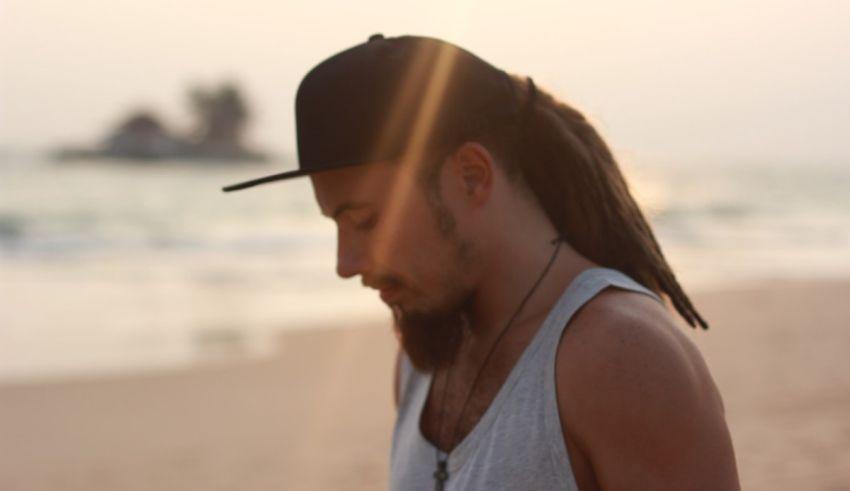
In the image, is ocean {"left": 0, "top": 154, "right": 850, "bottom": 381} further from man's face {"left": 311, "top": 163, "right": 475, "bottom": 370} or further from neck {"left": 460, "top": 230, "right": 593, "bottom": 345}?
man's face {"left": 311, "top": 163, "right": 475, "bottom": 370}

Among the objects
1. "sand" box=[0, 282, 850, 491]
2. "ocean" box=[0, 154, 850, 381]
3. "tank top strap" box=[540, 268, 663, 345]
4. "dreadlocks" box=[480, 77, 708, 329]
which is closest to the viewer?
"tank top strap" box=[540, 268, 663, 345]

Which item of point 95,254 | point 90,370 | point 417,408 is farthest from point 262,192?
point 417,408

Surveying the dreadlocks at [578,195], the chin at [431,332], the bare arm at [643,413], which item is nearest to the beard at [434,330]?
the chin at [431,332]

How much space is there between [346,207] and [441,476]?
0.49 meters

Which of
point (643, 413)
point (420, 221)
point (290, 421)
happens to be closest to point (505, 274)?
point (420, 221)

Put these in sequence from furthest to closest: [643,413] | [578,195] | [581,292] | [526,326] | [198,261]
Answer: [198,261], [578,195], [526,326], [581,292], [643,413]

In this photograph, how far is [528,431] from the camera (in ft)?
5.52

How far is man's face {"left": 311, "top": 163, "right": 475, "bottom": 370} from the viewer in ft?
6.23

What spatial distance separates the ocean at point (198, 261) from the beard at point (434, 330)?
49 cm

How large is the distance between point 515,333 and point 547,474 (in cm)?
33

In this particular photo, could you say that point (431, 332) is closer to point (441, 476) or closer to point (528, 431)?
point (441, 476)

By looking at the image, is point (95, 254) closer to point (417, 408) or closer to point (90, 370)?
point (90, 370)

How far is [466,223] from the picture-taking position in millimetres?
1921

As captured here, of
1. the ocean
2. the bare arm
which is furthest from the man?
the ocean
